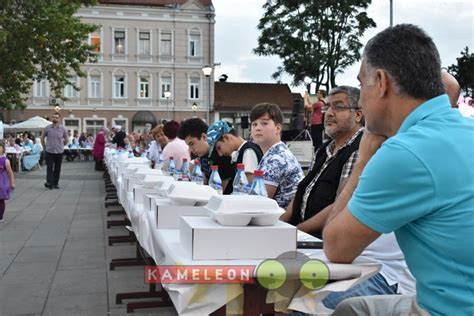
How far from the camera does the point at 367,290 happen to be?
2664mm

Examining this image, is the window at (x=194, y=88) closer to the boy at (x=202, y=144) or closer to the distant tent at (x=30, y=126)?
the distant tent at (x=30, y=126)

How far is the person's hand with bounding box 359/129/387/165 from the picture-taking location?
2.25 metres

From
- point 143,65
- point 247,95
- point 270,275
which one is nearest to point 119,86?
point 143,65

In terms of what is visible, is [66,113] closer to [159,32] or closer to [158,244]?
[159,32]

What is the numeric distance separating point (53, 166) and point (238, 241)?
14149 mm

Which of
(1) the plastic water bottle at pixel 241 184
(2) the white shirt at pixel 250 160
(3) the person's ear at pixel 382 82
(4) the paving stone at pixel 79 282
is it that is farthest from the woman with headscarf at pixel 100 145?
(3) the person's ear at pixel 382 82

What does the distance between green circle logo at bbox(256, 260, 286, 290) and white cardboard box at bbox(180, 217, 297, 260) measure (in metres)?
0.09

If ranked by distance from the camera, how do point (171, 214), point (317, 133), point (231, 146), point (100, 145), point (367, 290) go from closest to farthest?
point (367, 290) → point (171, 214) → point (231, 146) → point (317, 133) → point (100, 145)

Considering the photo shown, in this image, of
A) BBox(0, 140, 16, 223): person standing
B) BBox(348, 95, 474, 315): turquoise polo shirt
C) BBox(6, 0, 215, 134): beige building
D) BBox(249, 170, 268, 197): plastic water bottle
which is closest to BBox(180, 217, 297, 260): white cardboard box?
BBox(348, 95, 474, 315): turquoise polo shirt

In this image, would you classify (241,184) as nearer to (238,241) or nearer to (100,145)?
(238,241)

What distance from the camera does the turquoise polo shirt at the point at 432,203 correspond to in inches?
68.4

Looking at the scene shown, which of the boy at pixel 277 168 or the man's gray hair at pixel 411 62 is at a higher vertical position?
the man's gray hair at pixel 411 62

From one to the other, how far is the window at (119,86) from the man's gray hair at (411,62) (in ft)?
154

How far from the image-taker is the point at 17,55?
62.5 ft
